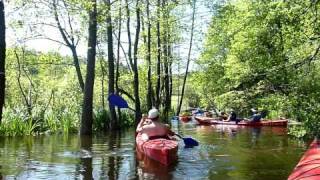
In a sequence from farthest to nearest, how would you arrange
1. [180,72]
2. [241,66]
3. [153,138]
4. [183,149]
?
[180,72] < [241,66] < [183,149] < [153,138]

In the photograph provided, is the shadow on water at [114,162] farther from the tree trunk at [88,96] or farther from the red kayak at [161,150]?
the tree trunk at [88,96]

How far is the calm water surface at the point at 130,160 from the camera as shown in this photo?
388 inches

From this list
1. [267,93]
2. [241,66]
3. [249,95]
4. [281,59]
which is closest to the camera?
[267,93]

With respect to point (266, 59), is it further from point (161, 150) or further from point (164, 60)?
point (161, 150)

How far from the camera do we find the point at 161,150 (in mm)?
10906

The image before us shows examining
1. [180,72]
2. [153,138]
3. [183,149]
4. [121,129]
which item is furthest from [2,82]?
[180,72]

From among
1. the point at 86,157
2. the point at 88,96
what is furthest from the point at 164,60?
the point at 86,157

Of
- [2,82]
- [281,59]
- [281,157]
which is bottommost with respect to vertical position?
[281,157]

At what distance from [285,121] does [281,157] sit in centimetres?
1306

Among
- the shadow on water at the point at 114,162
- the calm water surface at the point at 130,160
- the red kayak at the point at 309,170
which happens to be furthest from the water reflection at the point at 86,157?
the red kayak at the point at 309,170

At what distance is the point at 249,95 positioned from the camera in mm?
22688

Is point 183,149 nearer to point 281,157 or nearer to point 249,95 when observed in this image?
point 281,157

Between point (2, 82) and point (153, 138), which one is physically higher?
point (2, 82)

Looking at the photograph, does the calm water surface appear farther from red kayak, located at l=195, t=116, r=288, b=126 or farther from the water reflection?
red kayak, located at l=195, t=116, r=288, b=126
